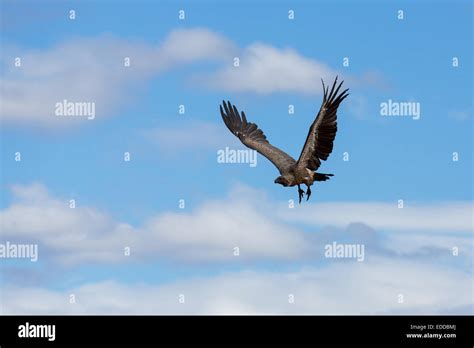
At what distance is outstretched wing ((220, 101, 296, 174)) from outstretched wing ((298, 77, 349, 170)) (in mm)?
3581

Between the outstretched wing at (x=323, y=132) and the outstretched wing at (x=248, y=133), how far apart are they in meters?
3.58

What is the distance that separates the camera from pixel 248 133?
110ft

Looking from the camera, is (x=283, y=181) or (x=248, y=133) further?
(x=248, y=133)

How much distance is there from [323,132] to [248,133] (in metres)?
7.04

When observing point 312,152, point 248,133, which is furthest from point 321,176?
point 248,133

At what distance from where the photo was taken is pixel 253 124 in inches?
1331

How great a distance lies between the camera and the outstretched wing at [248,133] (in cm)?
A: 3184

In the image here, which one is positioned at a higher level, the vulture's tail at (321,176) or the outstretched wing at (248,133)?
the outstretched wing at (248,133)

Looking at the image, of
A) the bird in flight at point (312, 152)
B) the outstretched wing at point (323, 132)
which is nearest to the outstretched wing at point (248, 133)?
the bird in flight at point (312, 152)

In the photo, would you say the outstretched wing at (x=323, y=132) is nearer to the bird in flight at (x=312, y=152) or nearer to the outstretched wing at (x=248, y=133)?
the bird in flight at (x=312, y=152)

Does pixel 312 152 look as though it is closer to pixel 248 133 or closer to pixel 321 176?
pixel 321 176

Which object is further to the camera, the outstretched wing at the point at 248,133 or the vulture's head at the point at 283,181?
the outstretched wing at the point at 248,133

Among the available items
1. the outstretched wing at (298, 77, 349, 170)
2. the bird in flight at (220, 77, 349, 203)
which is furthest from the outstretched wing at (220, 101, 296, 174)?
the outstretched wing at (298, 77, 349, 170)
